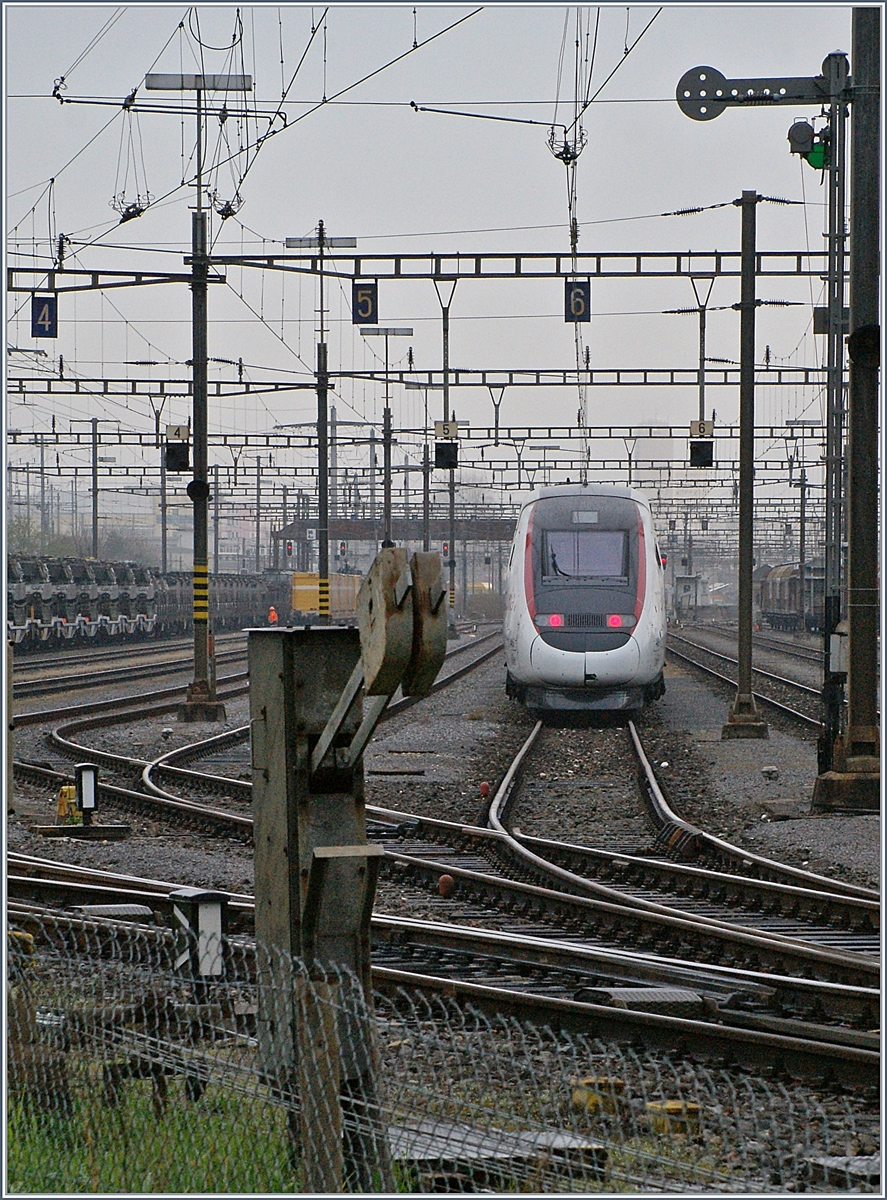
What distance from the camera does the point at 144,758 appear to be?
57.1 ft

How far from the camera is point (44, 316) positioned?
2470cm

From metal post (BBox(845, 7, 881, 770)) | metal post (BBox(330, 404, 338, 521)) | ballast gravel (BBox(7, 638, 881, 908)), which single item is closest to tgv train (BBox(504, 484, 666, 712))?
ballast gravel (BBox(7, 638, 881, 908))

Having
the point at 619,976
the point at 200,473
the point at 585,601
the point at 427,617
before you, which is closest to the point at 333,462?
the point at 200,473

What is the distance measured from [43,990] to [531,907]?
11.2ft

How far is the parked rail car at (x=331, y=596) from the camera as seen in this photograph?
4612 cm

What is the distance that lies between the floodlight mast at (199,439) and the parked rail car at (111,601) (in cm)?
1593

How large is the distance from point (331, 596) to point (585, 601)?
98.7 ft

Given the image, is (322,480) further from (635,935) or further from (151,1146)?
(151,1146)

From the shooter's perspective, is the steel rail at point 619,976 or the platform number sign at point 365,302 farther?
the platform number sign at point 365,302

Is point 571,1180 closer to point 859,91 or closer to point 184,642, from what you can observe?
point 859,91

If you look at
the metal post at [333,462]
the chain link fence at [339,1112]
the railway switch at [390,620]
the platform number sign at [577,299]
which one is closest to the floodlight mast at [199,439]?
the platform number sign at [577,299]

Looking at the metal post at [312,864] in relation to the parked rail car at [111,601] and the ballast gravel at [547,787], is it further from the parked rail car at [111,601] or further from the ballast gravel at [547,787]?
the parked rail car at [111,601]

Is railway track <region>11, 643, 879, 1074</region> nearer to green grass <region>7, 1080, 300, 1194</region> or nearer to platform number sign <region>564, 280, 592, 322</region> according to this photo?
green grass <region>7, 1080, 300, 1194</region>

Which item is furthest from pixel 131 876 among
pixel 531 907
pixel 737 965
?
pixel 737 965
